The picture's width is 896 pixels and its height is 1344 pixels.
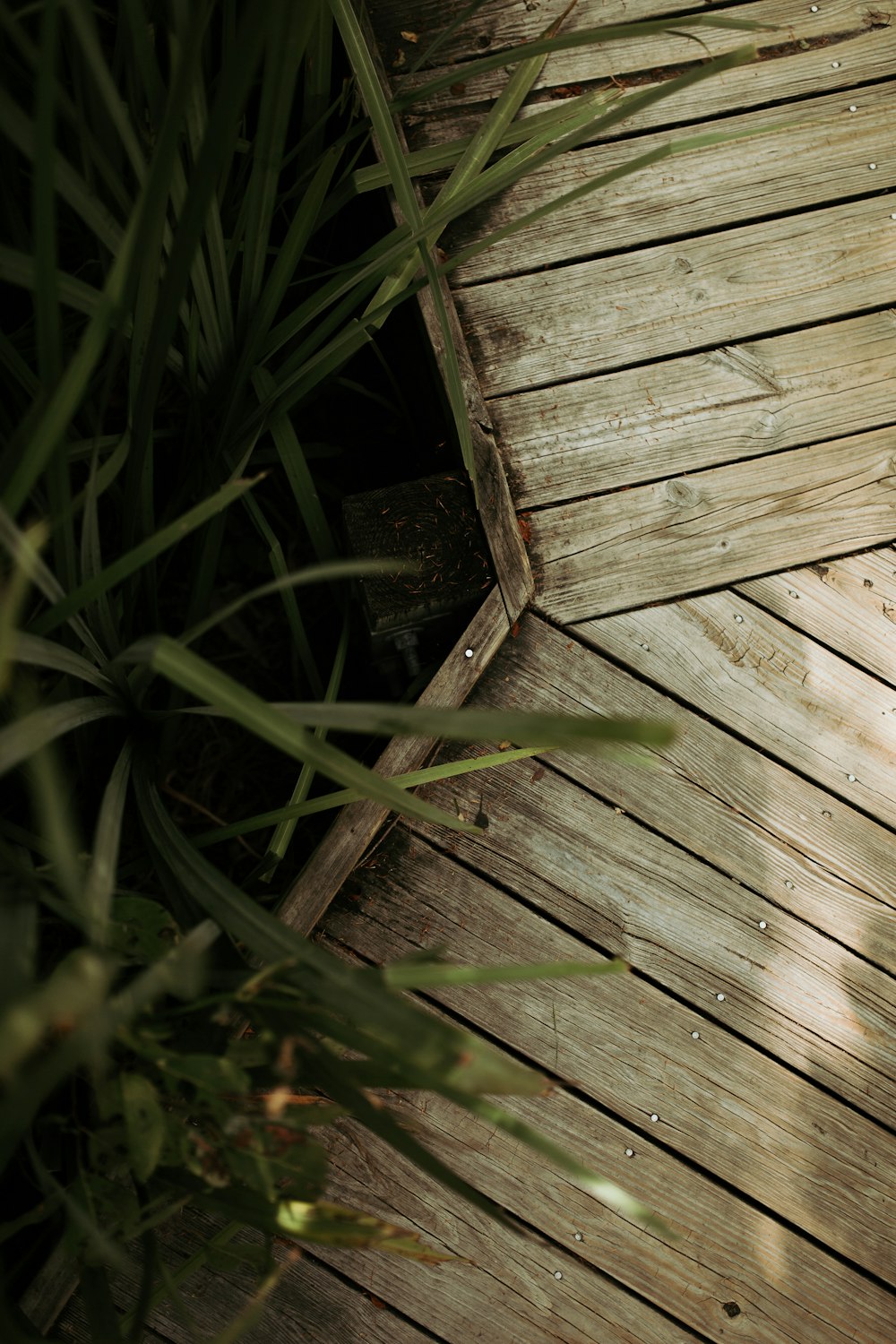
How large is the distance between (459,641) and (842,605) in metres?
0.69

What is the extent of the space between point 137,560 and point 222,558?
962mm

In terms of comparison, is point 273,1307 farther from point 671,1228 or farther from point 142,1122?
point 142,1122

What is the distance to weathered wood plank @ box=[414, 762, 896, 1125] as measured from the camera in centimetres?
145

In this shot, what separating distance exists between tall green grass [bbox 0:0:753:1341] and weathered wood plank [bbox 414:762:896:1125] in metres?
0.18

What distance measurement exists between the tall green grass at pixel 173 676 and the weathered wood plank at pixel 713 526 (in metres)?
0.33

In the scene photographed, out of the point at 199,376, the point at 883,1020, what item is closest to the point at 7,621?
the point at 199,376

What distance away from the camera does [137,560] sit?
81cm

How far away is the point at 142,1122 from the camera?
810 millimetres

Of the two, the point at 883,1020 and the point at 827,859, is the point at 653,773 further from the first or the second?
the point at 883,1020

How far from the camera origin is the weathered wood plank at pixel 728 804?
1.48 meters

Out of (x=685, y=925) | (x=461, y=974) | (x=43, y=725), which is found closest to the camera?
(x=461, y=974)

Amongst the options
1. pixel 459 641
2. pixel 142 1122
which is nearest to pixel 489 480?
pixel 459 641

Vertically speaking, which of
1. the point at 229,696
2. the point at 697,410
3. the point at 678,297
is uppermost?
the point at 678,297

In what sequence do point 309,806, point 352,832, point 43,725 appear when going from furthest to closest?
point 352,832 → point 309,806 → point 43,725
